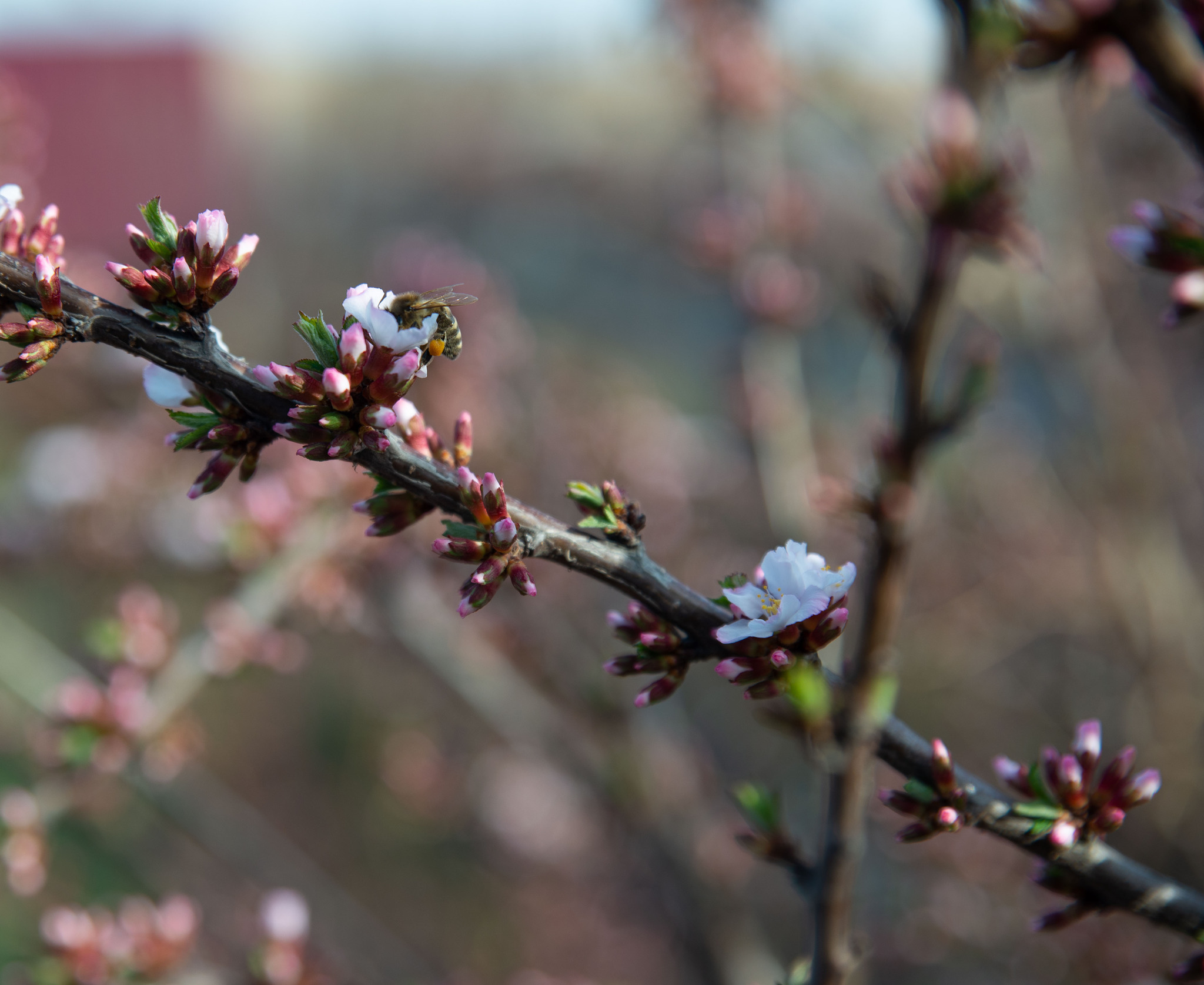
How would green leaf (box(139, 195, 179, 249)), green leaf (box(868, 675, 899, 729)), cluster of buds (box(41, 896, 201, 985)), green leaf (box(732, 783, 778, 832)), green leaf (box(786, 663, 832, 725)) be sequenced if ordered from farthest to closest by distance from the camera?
1. cluster of buds (box(41, 896, 201, 985))
2. green leaf (box(732, 783, 778, 832))
3. green leaf (box(139, 195, 179, 249))
4. green leaf (box(868, 675, 899, 729))
5. green leaf (box(786, 663, 832, 725))

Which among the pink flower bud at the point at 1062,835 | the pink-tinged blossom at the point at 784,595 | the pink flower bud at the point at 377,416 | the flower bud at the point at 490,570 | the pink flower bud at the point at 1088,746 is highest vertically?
the pink flower bud at the point at 377,416

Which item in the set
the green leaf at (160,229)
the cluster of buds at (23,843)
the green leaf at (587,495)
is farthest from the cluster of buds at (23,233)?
the cluster of buds at (23,843)

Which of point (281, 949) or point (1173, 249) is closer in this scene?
point (1173, 249)

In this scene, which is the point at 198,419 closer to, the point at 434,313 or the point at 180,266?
the point at 180,266

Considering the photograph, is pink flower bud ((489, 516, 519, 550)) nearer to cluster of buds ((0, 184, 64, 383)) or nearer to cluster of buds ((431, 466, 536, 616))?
cluster of buds ((431, 466, 536, 616))

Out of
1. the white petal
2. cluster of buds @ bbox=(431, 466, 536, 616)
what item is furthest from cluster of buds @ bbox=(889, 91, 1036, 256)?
the white petal

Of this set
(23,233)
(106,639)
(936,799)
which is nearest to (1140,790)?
(936,799)

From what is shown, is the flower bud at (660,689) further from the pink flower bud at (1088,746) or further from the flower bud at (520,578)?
the pink flower bud at (1088,746)
